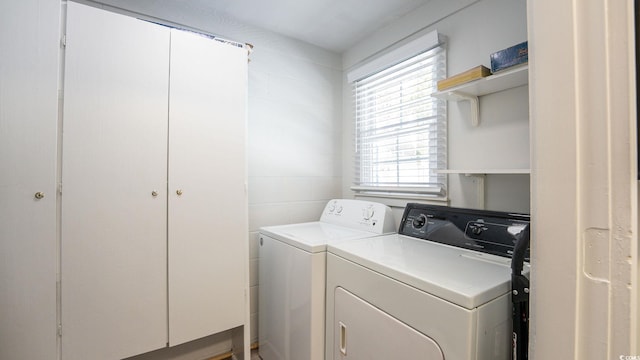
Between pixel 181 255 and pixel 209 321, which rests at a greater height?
pixel 181 255

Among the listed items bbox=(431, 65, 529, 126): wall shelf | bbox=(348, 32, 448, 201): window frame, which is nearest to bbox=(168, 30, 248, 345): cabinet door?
bbox=(348, 32, 448, 201): window frame

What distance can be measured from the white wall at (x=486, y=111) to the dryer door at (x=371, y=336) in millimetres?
880

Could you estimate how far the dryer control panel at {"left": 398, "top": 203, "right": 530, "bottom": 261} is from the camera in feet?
4.18

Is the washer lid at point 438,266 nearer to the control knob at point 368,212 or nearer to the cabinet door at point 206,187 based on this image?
the control knob at point 368,212

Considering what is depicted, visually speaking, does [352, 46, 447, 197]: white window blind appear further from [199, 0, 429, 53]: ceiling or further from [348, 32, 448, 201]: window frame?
[199, 0, 429, 53]: ceiling

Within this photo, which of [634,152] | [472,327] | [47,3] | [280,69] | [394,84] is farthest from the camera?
[280,69]

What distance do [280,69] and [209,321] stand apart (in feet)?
6.06

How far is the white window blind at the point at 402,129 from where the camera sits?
1.78 m

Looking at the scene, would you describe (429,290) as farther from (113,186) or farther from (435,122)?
(113,186)

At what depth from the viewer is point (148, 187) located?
1.42 meters

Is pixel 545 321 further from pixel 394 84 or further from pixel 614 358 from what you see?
pixel 394 84

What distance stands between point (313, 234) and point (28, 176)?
1394 millimetres

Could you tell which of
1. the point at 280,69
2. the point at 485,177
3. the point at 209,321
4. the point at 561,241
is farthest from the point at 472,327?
the point at 280,69

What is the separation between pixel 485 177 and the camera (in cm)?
155
